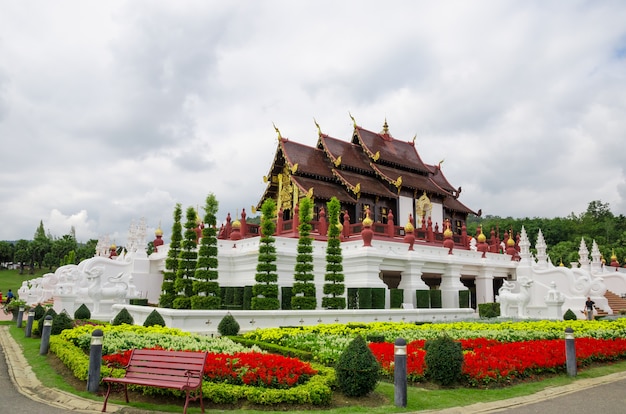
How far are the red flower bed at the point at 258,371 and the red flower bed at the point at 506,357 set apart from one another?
7.31 feet

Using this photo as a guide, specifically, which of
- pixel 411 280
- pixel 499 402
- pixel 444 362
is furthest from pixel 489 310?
pixel 499 402

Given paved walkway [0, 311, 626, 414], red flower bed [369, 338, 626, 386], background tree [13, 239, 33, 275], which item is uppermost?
background tree [13, 239, 33, 275]

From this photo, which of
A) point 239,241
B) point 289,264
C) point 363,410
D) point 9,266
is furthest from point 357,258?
point 9,266

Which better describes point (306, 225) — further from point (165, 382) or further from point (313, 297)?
point (165, 382)

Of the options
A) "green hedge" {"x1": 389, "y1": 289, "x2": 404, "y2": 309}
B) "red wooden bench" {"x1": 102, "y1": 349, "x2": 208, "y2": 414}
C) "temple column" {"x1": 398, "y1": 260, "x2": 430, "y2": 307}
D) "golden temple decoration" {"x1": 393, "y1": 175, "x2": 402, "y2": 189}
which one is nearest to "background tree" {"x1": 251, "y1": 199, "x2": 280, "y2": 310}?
"green hedge" {"x1": 389, "y1": 289, "x2": 404, "y2": 309}

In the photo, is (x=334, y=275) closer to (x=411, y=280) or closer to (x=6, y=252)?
(x=411, y=280)

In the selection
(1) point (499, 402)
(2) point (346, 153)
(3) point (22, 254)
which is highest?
(2) point (346, 153)

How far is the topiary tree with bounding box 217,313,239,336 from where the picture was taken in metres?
14.8

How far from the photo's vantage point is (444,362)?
9.09 meters

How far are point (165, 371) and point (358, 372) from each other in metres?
3.08

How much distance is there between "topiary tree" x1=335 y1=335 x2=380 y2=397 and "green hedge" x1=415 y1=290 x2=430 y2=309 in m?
17.1

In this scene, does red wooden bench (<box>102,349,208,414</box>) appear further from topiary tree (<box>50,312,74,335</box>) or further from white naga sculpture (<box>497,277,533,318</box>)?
white naga sculpture (<box>497,277,533,318</box>)

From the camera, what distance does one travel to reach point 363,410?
7551 mm

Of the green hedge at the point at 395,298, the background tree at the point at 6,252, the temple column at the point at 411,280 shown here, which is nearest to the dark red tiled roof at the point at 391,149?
the temple column at the point at 411,280
